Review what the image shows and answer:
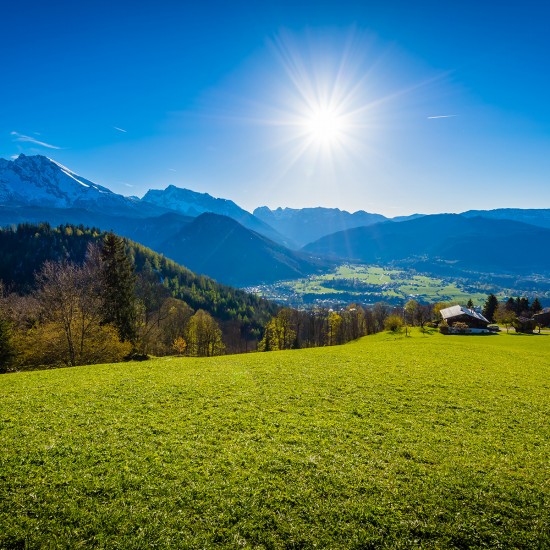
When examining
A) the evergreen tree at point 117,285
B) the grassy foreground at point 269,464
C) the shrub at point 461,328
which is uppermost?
the evergreen tree at point 117,285

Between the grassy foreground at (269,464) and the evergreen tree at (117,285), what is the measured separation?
2620cm

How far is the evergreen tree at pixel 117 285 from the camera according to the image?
50.6 m

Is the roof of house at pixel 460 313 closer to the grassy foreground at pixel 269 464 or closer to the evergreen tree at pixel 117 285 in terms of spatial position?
the grassy foreground at pixel 269 464

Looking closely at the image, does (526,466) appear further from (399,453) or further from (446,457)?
(399,453)

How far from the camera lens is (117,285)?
51.2 metres

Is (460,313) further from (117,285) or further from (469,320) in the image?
(117,285)

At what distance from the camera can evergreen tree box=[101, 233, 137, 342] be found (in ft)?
166

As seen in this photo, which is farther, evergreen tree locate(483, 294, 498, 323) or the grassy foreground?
evergreen tree locate(483, 294, 498, 323)

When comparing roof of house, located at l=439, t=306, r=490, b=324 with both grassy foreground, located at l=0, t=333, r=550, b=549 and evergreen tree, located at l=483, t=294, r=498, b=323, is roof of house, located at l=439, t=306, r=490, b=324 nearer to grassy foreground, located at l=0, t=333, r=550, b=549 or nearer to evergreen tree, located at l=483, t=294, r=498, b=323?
evergreen tree, located at l=483, t=294, r=498, b=323

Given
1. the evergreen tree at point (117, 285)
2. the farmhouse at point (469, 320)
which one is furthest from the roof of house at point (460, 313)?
the evergreen tree at point (117, 285)

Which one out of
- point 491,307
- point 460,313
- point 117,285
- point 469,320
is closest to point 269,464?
point 117,285

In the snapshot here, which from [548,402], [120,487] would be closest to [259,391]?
[120,487]

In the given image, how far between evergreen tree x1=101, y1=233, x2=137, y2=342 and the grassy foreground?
86.0 ft

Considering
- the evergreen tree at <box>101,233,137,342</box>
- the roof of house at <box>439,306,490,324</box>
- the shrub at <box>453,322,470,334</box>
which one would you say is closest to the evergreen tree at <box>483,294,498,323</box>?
the roof of house at <box>439,306,490,324</box>
